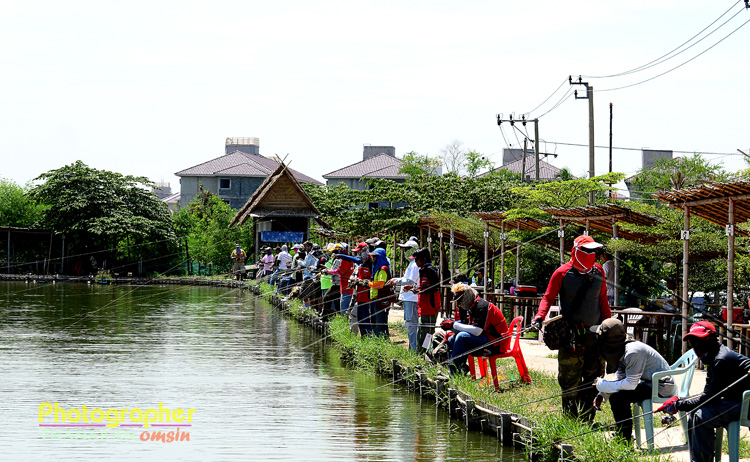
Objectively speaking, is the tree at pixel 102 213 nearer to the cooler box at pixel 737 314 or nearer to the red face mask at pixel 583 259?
the cooler box at pixel 737 314

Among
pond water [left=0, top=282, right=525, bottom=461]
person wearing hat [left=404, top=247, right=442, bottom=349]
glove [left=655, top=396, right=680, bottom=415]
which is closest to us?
glove [left=655, top=396, right=680, bottom=415]

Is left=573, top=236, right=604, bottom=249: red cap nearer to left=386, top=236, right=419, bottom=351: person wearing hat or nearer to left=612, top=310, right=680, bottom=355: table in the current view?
left=612, top=310, right=680, bottom=355: table

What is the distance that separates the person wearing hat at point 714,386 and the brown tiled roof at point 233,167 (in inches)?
2534

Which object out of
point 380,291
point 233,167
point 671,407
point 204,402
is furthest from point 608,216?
point 233,167

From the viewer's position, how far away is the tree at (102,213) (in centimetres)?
4778

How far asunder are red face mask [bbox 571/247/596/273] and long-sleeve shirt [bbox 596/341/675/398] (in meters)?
0.87

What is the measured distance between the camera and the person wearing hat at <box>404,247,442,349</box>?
42.5 feet

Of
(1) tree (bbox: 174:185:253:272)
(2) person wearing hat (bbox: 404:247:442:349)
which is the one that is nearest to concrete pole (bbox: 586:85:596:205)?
(2) person wearing hat (bbox: 404:247:442:349)

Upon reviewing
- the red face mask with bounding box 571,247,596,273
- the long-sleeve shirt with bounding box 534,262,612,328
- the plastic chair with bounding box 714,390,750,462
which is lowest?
the plastic chair with bounding box 714,390,750,462

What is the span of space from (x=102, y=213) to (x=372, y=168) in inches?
1170

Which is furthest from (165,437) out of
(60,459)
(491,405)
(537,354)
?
(537,354)

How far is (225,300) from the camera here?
3366 centimetres

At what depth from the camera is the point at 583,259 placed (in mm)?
8367

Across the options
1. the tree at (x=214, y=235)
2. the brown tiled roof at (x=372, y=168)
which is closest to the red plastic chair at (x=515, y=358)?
the tree at (x=214, y=235)
